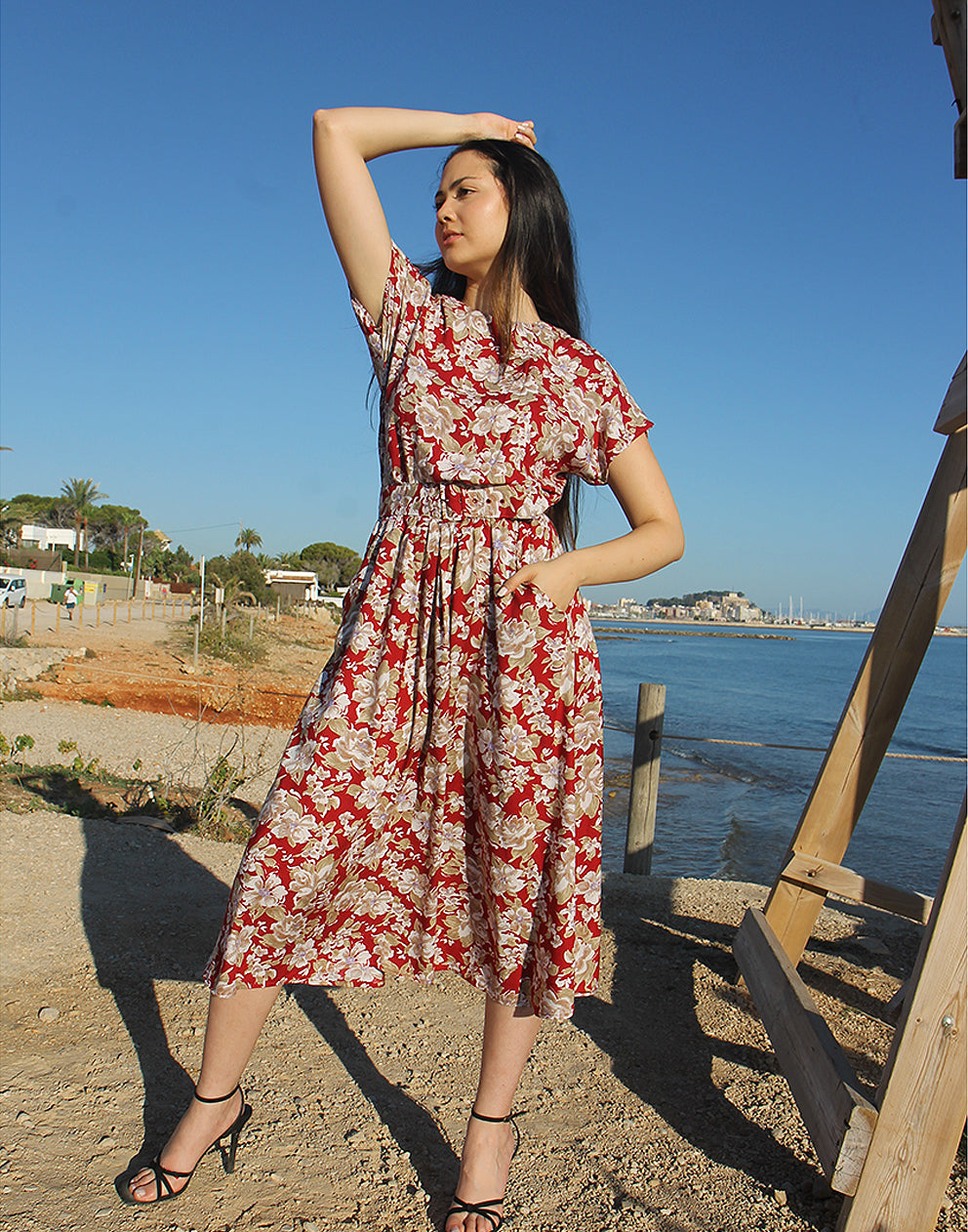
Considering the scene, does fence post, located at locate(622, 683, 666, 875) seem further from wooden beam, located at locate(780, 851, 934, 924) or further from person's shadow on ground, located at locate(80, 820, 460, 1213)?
person's shadow on ground, located at locate(80, 820, 460, 1213)

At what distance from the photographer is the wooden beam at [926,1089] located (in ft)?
5.38

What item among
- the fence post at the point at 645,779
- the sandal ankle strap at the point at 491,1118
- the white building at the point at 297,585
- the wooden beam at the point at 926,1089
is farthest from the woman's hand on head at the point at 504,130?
the white building at the point at 297,585

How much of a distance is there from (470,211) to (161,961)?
2.40 metres

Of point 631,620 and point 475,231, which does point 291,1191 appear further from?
point 631,620

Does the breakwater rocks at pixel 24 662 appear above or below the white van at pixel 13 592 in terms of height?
below

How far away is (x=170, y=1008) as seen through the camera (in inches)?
101

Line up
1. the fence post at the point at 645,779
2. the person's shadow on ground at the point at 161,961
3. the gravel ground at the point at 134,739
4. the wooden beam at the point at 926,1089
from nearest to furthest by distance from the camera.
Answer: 1. the wooden beam at the point at 926,1089
2. the person's shadow on ground at the point at 161,961
3. the fence post at the point at 645,779
4. the gravel ground at the point at 134,739

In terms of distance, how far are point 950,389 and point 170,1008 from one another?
2.79 metres

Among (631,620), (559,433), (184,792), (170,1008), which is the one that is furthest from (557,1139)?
(631,620)

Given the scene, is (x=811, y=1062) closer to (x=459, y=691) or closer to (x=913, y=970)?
(x=913, y=970)

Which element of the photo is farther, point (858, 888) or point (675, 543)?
point (858, 888)

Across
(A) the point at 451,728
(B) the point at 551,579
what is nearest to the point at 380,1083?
(A) the point at 451,728

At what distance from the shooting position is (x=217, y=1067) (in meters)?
1.77

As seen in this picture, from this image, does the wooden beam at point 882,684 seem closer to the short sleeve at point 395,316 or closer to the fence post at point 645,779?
the short sleeve at point 395,316
